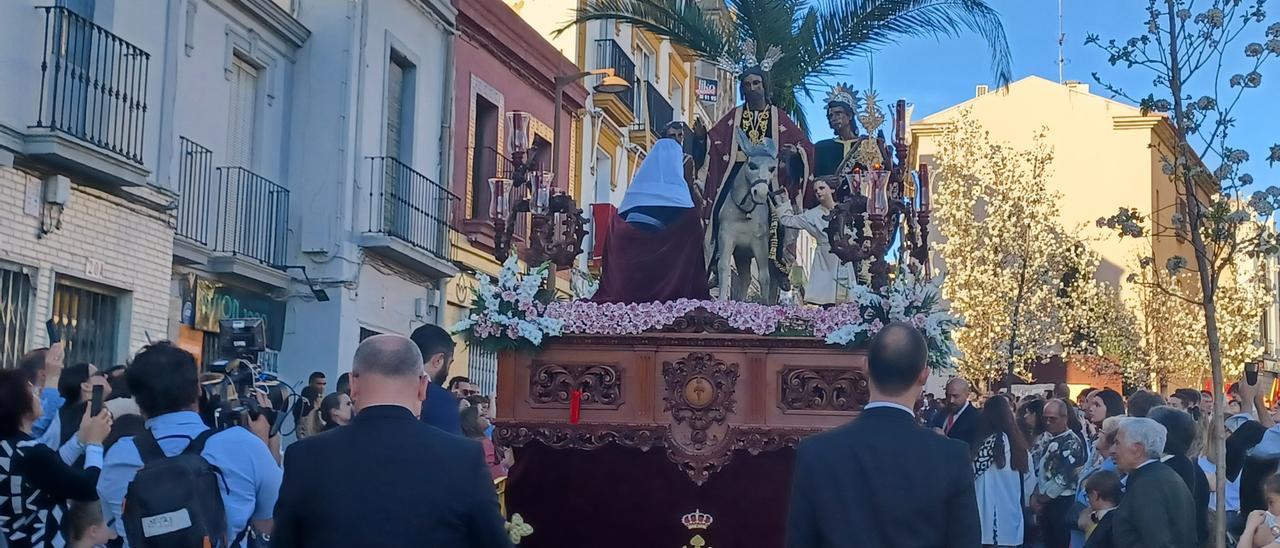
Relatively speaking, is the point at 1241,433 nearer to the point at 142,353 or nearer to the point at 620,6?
the point at 142,353

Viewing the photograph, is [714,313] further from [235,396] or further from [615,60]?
[615,60]

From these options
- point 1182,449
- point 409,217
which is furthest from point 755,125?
point 409,217

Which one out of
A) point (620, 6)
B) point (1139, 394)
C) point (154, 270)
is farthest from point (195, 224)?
point (1139, 394)

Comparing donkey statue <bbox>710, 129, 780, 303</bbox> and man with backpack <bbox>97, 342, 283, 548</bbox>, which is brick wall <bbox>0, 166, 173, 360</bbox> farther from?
man with backpack <bbox>97, 342, 283, 548</bbox>

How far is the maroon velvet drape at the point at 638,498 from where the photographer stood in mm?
8484

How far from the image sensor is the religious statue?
9.40m

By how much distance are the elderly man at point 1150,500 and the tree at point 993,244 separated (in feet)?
56.9

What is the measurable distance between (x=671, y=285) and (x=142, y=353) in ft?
14.8

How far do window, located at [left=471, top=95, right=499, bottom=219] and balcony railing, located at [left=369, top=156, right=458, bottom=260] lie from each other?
866mm

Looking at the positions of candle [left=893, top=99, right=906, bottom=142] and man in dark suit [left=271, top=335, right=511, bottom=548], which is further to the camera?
candle [left=893, top=99, right=906, bottom=142]

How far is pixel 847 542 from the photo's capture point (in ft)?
13.3

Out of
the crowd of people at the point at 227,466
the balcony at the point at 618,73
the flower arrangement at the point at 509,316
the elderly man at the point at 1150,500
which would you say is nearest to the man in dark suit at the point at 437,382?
the crowd of people at the point at 227,466

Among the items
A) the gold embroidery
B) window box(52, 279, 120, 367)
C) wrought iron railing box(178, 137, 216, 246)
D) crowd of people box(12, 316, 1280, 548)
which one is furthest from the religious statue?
wrought iron railing box(178, 137, 216, 246)

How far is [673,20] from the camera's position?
14086mm
